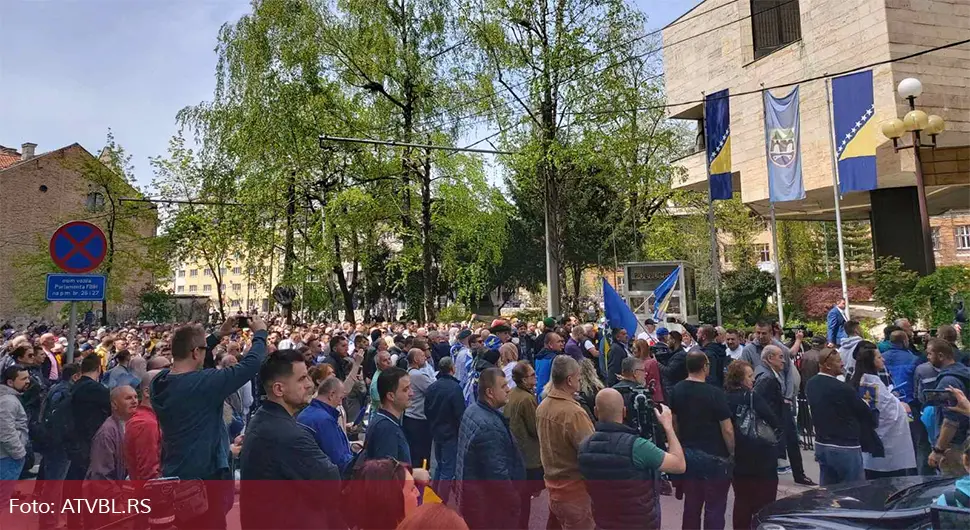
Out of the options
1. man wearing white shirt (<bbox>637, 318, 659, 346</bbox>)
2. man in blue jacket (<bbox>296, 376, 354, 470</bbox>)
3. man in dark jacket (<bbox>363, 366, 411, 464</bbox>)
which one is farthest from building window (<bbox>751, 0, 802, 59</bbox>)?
man in blue jacket (<bbox>296, 376, 354, 470</bbox>)

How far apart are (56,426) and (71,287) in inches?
56.0

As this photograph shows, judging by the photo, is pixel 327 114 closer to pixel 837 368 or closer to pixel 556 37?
pixel 556 37

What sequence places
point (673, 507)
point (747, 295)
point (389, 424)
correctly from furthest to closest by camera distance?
point (747, 295) < point (673, 507) < point (389, 424)

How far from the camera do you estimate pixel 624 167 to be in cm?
2684

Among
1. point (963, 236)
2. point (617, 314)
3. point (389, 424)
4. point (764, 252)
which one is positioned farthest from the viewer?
point (764, 252)

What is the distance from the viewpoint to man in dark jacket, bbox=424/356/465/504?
5883mm

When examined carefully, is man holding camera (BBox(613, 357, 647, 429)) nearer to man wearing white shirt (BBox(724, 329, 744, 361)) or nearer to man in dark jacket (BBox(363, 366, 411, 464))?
man in dark jacket (BBox(363, 366, 411, 464))

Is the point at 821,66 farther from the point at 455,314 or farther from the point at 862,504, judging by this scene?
the point at 862,504

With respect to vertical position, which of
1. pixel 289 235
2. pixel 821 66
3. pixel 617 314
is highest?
pixel 821 66

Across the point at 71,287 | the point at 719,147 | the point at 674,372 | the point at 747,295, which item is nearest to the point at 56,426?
the point at 71,287

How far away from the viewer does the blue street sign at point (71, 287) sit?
6.24 metres

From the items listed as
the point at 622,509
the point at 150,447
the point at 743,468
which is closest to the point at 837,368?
the point at 743,468

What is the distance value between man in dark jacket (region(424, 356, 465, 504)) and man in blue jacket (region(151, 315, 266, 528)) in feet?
7.89

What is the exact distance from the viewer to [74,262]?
6254 mm
